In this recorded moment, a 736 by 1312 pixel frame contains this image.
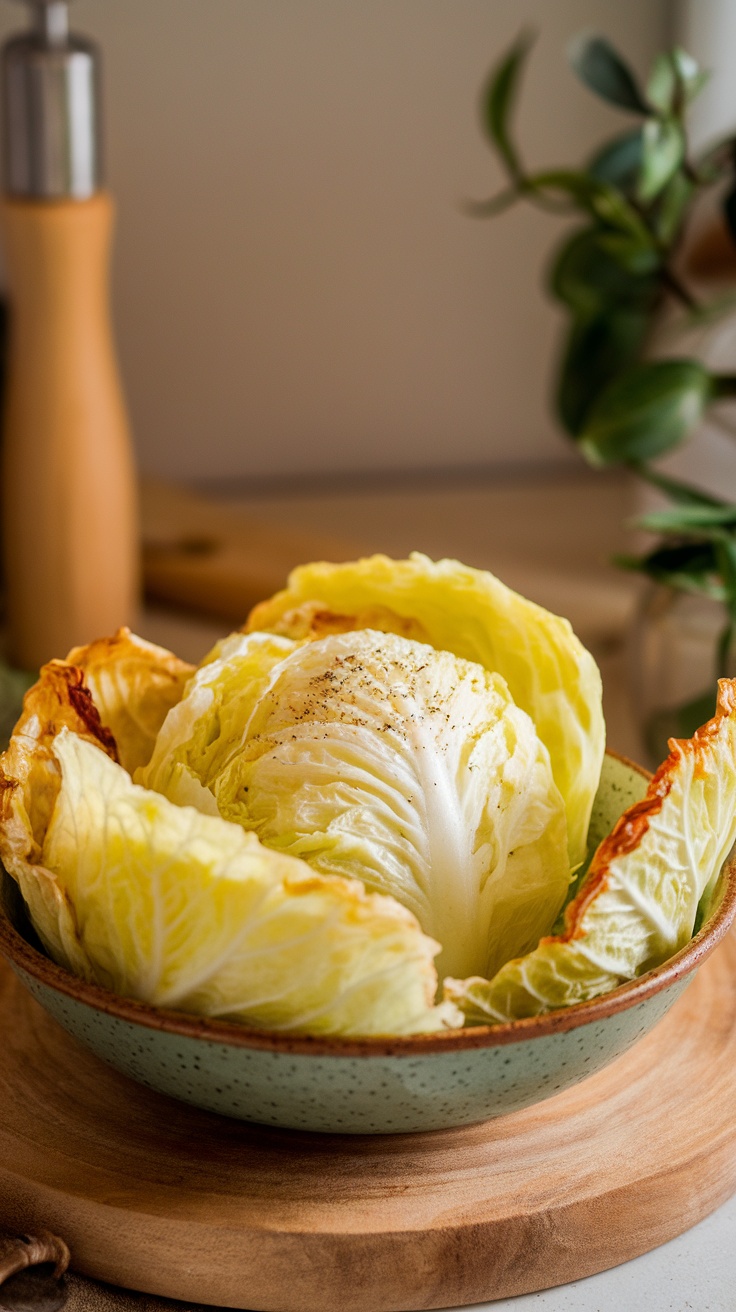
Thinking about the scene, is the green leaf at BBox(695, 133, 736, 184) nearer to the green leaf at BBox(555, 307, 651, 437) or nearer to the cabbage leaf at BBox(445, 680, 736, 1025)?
the green leaf at BBox(555, 307, 651, 437)

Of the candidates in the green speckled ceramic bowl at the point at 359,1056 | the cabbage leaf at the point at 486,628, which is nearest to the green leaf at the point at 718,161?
Answer: the cabbage leaf at the point at 486,628

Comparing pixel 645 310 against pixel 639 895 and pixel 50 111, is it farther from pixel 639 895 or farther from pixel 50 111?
pixel 639 895

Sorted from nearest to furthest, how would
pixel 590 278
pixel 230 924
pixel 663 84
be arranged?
pixel 230 924, pixel 663 84, pixel 590 278

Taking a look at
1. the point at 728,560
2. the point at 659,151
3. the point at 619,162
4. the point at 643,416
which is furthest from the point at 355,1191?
the point at 619,162

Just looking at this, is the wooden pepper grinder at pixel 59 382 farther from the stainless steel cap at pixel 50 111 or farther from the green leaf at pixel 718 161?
the green leaf at pixel 718 161

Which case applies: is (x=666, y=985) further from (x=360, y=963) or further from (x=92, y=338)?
(x=92, y=338)

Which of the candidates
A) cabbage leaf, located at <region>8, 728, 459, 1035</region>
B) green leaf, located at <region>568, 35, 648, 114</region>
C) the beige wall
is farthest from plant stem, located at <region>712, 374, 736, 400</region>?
cabbage leaf, located at <region>8, 728, 459, 1035</region>
